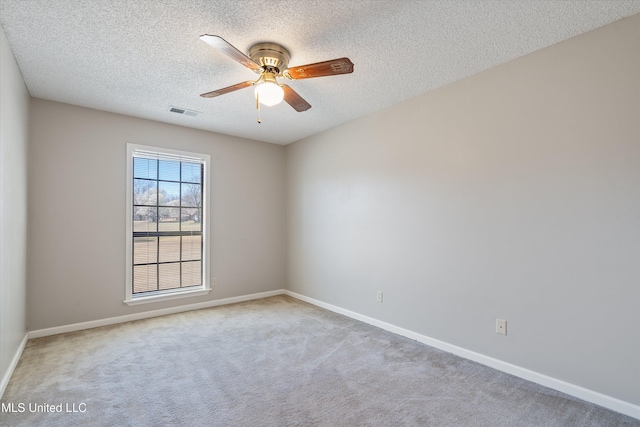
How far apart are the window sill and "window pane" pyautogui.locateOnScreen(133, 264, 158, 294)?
14cm

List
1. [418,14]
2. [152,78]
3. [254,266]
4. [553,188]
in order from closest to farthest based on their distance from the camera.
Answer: [418,14] → [553,188] → [152,78] → [254,266]

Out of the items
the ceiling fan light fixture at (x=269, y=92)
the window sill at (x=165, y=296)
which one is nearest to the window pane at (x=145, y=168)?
the window sill at (x=165, y=296)

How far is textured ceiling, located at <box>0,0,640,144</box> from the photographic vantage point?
1.97 m

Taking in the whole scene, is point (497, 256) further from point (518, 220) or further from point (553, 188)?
point (553, 188)

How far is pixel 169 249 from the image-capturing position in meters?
4.34

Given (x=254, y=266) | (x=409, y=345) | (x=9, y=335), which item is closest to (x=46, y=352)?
(x=9, y=335)

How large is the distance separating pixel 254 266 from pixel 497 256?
3458 mm

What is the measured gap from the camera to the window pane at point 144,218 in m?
4.07

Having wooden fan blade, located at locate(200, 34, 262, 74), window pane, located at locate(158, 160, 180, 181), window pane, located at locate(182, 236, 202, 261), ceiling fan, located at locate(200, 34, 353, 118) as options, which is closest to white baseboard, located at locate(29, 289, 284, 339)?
window pane, located at locate(182, 236, 202, 261)

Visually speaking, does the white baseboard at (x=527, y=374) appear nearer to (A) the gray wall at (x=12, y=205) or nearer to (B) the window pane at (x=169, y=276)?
(B) the window pane at (x=169, y=276)

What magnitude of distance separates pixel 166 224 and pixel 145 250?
0.42 metres

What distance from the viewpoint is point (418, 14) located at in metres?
2.03

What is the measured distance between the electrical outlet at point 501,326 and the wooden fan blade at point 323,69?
2278mm

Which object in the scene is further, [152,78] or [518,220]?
[152,78]
